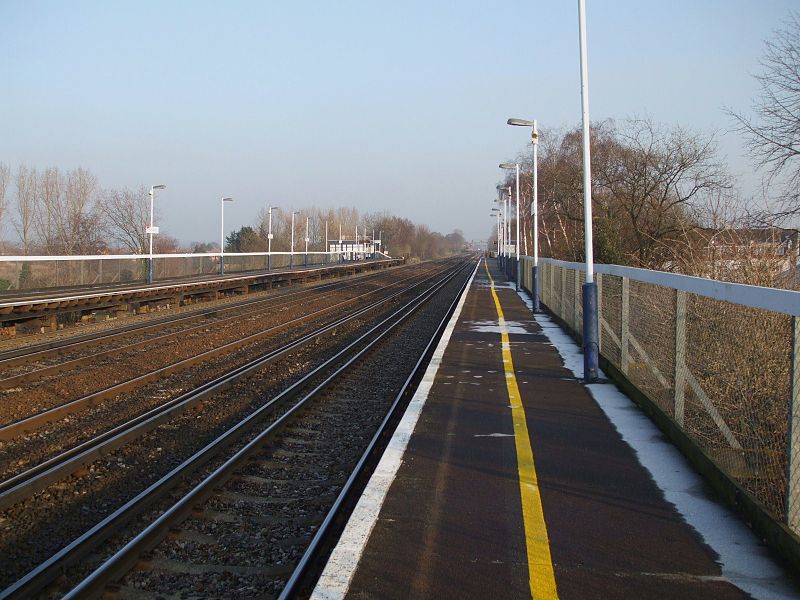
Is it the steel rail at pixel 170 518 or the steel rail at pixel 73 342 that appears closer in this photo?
the steel rail at pixel 170 518

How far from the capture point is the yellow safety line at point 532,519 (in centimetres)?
410

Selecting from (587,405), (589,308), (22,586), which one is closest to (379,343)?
(589,308)

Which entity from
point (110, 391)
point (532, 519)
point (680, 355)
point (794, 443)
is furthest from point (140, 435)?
point (794, 443)

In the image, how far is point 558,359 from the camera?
12.9 metres

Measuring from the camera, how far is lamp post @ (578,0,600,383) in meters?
10.4

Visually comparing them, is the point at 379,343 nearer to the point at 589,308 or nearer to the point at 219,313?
the point at 589,308

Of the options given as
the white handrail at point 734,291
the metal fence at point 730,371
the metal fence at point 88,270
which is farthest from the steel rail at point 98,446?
Answer: the metal fence at point 88,270

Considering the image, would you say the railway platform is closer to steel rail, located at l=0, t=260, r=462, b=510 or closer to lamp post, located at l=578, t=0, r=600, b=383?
lamp post, located at l=578, t=0, r=600, b=383

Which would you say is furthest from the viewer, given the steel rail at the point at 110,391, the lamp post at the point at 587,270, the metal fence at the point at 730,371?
the lamp post at the point at 587,270

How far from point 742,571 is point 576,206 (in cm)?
3530

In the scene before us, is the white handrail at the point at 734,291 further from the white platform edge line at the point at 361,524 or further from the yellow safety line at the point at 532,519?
the white platform edge line at the point at 361,524

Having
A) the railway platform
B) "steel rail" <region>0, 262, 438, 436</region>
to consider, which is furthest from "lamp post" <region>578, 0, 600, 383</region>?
"steel rail" <region>0, 262, 438, 436</region>

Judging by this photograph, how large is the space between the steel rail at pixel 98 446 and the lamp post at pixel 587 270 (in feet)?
17.5

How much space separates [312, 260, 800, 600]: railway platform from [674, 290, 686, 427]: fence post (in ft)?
1.30
